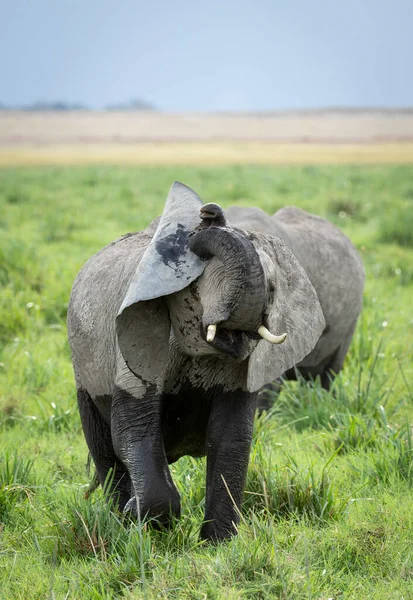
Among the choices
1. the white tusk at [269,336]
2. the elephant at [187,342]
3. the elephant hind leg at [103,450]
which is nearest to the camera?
the white tusk at [269,336]

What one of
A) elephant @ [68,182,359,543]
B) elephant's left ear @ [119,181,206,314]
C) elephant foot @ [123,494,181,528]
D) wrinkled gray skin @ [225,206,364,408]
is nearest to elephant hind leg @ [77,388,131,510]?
elephant @ [68,182,359,543]

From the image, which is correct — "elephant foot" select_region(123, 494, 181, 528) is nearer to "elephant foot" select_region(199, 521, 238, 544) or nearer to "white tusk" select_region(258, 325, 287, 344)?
"elephant foot" select_region(199, 521, 238, 544)

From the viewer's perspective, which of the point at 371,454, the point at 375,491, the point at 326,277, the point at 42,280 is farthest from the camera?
the point at 42,280

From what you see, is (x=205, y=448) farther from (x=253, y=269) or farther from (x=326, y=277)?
(x=326, y=277)

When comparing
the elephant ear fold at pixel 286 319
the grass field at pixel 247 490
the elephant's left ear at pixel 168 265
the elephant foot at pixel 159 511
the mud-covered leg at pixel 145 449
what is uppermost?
the elephant's left ear at pixel 168 265

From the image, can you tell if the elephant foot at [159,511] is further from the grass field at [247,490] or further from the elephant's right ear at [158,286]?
the elephant's right ear at [158,286]

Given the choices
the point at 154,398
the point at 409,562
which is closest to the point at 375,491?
the point at 409,562

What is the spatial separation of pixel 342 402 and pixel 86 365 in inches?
83.4

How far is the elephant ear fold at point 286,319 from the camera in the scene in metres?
3.28

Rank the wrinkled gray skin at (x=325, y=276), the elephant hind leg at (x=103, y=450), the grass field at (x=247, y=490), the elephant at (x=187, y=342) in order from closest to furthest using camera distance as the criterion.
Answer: the elephant at (x=187, y=342) < the grass field at (x=247, y=490) < the elephant hind leg at (x=103, y=450) < the wrinkled gray skin at (x=325, y=276)

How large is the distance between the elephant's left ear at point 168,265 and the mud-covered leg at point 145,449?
0.44 m

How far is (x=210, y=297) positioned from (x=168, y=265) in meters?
0.21

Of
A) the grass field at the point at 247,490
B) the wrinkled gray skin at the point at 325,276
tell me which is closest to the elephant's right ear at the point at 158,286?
the grass field at the point at 247,490

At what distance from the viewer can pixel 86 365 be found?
372 centimetres
